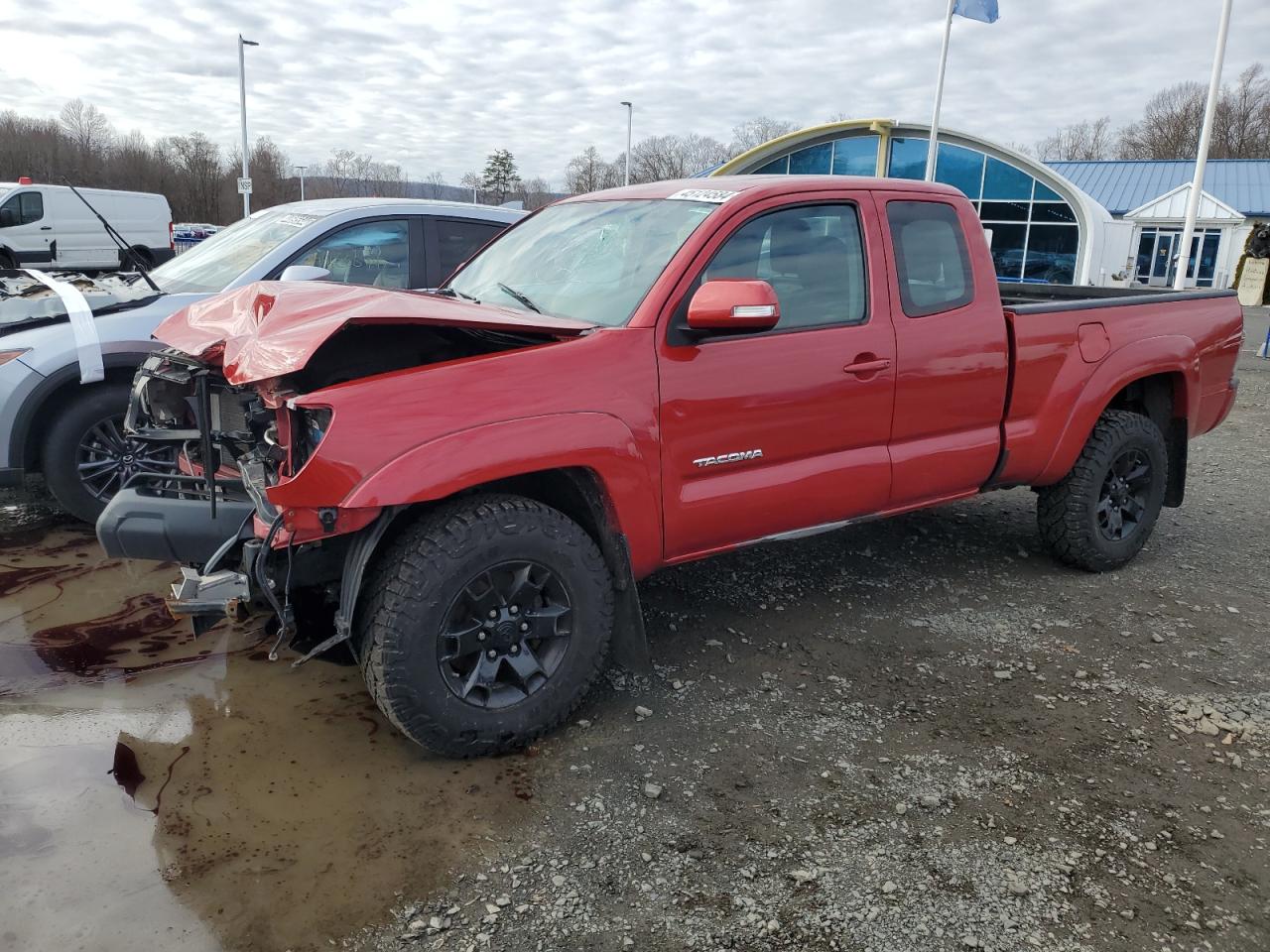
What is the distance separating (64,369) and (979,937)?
4892 mm

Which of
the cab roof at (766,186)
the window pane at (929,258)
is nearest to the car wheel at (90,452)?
the cab roof at (766,186)

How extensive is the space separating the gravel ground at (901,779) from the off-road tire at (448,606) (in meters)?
0.20

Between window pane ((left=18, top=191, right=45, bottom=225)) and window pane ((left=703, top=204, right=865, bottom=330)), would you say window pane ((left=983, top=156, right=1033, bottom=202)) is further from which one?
window pane ((left=703, top=204, right=865, bottom=330))

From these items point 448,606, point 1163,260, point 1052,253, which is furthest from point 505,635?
point 1163,260

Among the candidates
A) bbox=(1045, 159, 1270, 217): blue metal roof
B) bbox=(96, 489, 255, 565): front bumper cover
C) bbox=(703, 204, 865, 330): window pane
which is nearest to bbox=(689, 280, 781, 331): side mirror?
bbox=(703, 204, 865, 330): window pane

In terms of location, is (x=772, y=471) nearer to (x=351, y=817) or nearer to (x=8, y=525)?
(x=351, y=817)

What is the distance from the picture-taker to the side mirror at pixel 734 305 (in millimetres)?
3080

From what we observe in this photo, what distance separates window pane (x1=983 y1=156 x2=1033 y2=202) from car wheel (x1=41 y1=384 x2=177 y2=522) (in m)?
30.2

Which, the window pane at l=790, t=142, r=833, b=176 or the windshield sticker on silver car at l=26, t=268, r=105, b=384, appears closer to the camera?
the windshield sticker on silver car at l=26, t=268, r=105, b=384

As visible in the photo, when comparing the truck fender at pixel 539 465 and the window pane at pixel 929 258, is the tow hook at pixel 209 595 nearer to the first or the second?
the truck fender at pixel 539 465

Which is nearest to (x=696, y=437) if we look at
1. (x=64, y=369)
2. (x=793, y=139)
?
(x=64, y=369)

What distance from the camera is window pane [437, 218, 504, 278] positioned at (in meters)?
5.82

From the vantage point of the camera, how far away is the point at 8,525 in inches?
209

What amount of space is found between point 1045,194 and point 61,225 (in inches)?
1089
